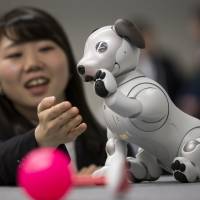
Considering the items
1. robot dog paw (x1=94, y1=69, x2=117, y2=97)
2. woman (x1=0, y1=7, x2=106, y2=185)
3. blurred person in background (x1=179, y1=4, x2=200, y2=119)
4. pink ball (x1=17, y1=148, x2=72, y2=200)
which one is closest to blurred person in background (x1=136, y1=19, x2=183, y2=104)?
blurred person in background (x1=179, y1=4, x2=200, y2=119)

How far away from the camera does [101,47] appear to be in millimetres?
760

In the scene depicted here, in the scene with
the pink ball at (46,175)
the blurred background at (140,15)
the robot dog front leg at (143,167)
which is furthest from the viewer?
the blurred background at (140,15)

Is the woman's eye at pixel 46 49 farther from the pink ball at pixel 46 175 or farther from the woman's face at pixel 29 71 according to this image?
the pink ball at pixel 46 175

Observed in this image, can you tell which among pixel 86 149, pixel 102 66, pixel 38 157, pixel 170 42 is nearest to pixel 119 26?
pixel 102 66

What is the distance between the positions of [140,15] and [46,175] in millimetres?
3148

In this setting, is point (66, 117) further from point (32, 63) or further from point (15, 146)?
point (32, 63)

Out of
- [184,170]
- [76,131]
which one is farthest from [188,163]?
[76,131]

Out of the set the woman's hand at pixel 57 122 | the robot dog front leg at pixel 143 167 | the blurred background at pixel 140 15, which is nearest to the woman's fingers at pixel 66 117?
the woman's hand at pixel 57 122

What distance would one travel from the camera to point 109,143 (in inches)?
31.6

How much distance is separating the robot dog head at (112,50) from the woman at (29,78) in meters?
0.18

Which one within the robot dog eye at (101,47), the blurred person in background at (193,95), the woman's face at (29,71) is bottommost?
the blurred person in background at (193,95)

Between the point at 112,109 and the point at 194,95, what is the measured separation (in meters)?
1.68

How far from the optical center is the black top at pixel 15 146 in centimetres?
88

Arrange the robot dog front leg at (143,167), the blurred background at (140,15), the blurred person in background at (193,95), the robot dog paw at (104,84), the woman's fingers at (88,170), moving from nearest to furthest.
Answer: the robot dog paw at (104,84), the robot dog front leg at (143,167), the woman's fingers at (88,170), the blurred person in background at (193,95), the blurred background at (140,15)
